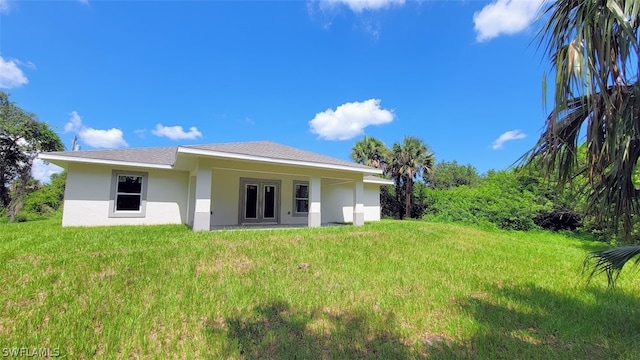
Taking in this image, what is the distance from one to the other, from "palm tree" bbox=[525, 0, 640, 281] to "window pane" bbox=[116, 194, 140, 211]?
1305 cm

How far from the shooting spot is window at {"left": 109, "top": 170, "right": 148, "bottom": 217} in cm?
1099

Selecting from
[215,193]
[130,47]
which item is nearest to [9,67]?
A: [130,47]

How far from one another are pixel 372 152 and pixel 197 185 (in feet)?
53.4

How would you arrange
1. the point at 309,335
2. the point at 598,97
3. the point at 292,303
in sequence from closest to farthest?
1. the point at 598,97
2. the point at 309,335
3. the point at 292,303

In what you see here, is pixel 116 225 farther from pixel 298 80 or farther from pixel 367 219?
pixel 298 80

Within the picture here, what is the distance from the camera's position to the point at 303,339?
3529 millimetres

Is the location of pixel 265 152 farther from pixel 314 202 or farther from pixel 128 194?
pixel 128 194

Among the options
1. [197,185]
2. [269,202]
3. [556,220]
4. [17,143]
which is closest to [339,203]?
[269,202]

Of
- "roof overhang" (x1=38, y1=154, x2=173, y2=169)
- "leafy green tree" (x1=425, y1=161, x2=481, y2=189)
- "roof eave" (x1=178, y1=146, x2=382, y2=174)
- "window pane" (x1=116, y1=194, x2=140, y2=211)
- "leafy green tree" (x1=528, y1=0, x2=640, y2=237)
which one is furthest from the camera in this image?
"leafy green tree" (x1=425, y1=161, x2=481, y2=189)

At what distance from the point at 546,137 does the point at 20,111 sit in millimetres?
26800

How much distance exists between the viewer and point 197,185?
30.2 ft

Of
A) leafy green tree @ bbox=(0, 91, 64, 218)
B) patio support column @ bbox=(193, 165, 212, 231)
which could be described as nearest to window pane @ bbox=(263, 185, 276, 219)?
patio support column @ bbox=(193, 165, 212, 231)

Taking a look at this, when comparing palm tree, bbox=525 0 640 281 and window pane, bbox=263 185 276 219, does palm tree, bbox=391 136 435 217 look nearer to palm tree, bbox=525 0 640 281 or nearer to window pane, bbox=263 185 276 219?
window pane, bbox=263 185 276 219

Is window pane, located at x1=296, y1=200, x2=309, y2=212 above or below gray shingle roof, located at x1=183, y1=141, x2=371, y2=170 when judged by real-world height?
below
